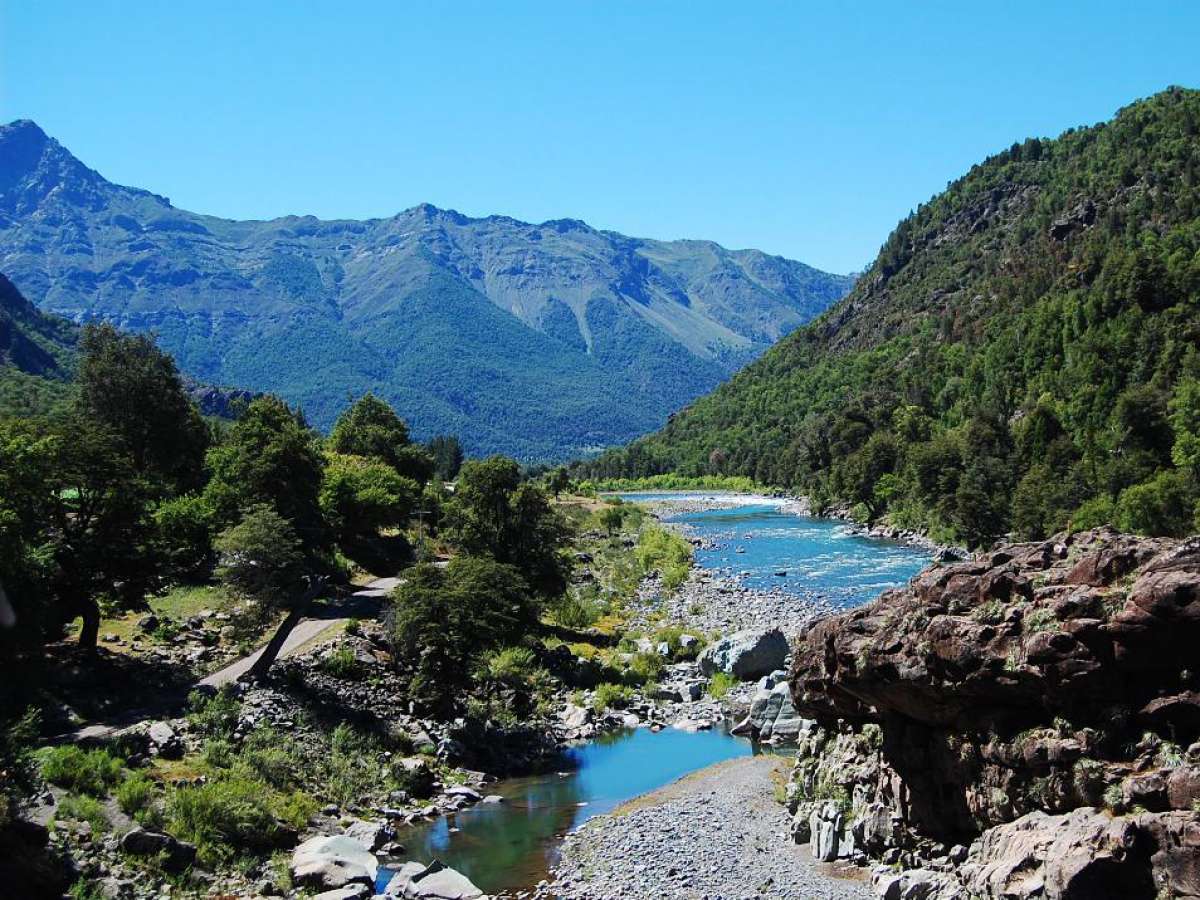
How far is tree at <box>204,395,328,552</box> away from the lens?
51.8 m

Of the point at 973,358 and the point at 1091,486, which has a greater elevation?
the point at 973,358

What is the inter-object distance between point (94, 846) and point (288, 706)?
37.7ft

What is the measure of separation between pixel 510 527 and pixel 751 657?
15131 millimetres

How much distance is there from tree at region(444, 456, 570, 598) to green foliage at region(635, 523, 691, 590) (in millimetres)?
A: 24308

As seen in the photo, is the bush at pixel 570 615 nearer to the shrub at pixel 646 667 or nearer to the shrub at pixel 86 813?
the shrub at pixel 646 667

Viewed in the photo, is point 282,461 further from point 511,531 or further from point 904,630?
point 904,630

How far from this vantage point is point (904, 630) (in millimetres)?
21250

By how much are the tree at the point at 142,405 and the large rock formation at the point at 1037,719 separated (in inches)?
1946

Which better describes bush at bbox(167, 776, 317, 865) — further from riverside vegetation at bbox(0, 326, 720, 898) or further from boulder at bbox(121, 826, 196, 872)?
boulder at bbox(121, 826, 196, 872)

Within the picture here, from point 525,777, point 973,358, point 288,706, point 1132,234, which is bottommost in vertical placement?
point 525,777

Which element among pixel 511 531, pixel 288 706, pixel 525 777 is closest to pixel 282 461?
pixel 511 531

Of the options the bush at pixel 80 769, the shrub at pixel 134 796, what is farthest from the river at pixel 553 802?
the bush at pixel 80 769

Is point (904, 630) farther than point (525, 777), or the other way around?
point (525, 777)

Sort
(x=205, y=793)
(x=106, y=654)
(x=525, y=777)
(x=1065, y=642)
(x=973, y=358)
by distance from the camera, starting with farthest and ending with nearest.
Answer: (x=973, y=358) < (x=106, y=654) < (x=525, y=777) < (x=205, y=793) < (x=1065, y=642)
